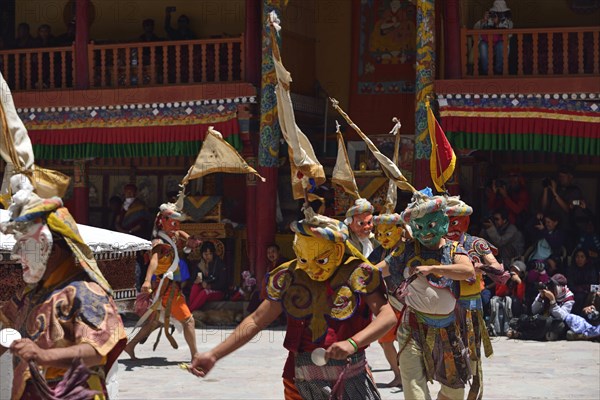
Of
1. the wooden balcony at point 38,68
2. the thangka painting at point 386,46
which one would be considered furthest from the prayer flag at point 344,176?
the wooden balcony at point 38,68

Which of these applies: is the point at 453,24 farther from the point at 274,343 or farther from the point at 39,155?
the point at 39,155

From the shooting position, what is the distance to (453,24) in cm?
1678

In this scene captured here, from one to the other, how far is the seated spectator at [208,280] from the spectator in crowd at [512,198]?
149 inches

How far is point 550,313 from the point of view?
15.3 metres

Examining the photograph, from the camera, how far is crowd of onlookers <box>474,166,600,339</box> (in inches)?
599

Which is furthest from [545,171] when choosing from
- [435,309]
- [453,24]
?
[435,309]

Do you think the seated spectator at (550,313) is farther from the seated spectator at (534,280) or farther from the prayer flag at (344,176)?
the prayer flag at (344,176)

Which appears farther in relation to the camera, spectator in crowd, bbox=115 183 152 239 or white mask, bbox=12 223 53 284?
spectator in crowd, bbox=115 183 152 239

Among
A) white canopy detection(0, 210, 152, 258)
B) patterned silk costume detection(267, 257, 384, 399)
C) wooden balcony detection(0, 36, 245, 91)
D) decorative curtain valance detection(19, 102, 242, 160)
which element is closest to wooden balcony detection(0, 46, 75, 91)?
wooden balcony detection(0, 36, 245, 91)

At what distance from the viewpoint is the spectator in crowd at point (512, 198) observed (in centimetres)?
1711

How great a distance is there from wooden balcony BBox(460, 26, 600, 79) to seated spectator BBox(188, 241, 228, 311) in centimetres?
424

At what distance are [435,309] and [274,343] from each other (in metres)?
6.78

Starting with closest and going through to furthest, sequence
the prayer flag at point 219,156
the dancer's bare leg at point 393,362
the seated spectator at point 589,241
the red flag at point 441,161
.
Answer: the red flag at point 441,161, the dancer's bare leg at point 393,362, the prayer flag at point 219,156, the seated spectator at point 589,241

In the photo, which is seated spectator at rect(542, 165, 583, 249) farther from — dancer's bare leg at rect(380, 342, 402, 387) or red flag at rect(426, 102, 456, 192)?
red flag at rect(426, 102, 456, 192)
